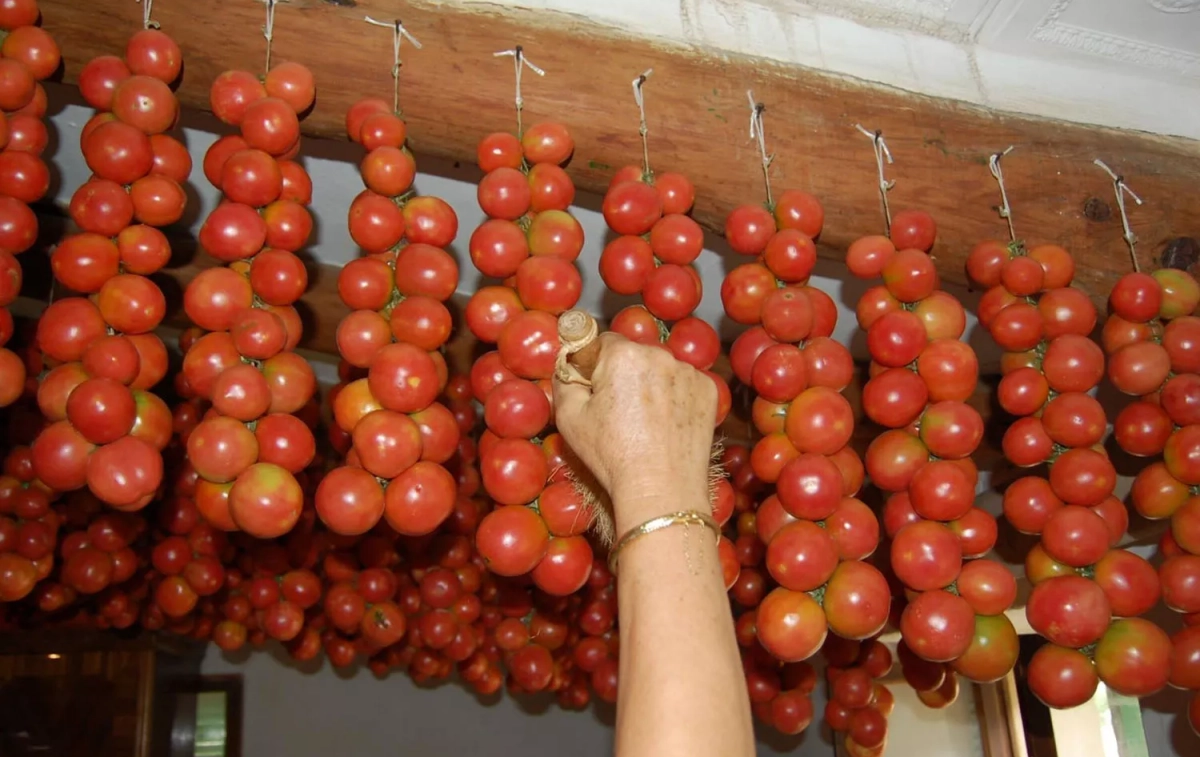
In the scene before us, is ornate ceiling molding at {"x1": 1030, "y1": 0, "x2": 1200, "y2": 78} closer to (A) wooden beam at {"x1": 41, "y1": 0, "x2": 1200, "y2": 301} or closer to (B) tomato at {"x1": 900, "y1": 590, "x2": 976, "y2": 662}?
(A) wooden beam at {"x1": 41, "y1": 0, "x2": 1200, "y2": 301}

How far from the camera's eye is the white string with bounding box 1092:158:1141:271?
5.11 feet

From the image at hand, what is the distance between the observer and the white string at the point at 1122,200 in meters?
1.56

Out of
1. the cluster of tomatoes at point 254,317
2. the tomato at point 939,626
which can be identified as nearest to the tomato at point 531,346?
the cluster of tomatoes at point 254,317

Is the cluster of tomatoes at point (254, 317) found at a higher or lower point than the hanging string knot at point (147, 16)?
lower

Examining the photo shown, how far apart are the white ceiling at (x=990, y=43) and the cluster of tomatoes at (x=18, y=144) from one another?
0.69 metres

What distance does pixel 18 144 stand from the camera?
1121 mm

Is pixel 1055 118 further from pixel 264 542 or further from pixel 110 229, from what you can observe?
pixel 264 542

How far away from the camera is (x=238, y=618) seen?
2.92 m

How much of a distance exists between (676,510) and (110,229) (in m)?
0.77

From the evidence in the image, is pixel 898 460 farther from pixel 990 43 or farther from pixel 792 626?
pixel 990 43

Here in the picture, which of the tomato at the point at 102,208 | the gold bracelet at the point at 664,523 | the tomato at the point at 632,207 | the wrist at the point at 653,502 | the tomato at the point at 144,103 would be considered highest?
the tomato at the point at 144,103

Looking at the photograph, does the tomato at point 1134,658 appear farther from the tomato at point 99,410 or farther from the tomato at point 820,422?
the tomato at point 99,410

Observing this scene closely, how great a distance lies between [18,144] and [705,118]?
933 mm

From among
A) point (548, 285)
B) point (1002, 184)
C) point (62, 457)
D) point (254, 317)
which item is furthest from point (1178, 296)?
point (62, 457)
